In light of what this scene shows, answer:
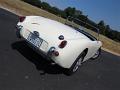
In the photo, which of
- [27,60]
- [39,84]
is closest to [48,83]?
Result: [39,84]

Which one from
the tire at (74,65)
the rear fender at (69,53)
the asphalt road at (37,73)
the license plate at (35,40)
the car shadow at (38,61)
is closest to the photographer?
the asphalt road at (37,73)

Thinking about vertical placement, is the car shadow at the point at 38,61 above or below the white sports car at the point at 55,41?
below

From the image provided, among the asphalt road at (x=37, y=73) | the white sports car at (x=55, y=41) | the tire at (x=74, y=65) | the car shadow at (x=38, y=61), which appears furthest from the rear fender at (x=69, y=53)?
the car shadow at (x=38, y=61)

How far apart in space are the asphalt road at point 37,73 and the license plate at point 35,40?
2.07ft

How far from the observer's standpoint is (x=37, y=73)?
24.8 feet

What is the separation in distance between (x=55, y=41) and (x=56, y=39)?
0.25ft

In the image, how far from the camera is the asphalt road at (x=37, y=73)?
676 centimetres

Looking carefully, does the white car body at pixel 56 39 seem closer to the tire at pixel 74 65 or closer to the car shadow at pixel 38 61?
the tire at pixel 74 65

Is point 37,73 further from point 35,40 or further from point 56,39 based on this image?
point 56,39

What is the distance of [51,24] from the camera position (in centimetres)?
832

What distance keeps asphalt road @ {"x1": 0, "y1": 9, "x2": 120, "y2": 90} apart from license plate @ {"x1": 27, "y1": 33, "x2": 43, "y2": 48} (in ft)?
2.07

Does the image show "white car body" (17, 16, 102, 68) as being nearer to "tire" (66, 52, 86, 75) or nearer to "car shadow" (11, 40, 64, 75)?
"tire" (66, 52, 86, 75)

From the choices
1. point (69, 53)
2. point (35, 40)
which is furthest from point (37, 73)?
point (69, 53)

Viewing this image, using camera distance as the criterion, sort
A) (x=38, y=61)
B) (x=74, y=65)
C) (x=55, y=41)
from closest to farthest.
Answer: (x=55, y=41)
(x=74, y=65)
(x=38, y=61)
